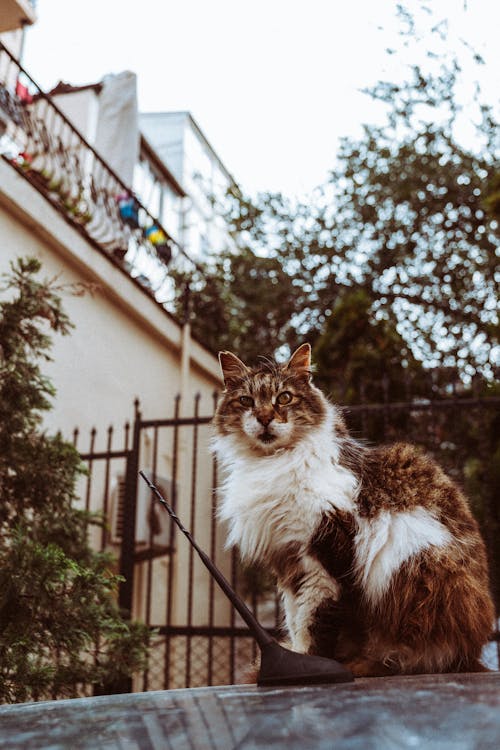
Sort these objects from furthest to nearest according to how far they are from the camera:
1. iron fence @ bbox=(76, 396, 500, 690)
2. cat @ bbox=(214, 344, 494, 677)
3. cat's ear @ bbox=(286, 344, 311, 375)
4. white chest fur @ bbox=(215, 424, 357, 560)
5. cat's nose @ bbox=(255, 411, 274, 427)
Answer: iron fence @ bbox=(76, 396, 500, 690) < cat's ear @ bbox=(286, 344, 311, 375) < cat's nose @ bbox=(255, 411, 274, 427) < white chest fur @ bbox=(215, 424, 357, 560) < cat @ bbox=(214, 344, 494, 677)

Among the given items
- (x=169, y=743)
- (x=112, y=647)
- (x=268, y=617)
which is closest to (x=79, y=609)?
(x=112, y=647)

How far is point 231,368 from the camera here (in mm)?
2797

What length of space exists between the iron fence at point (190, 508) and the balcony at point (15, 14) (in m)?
4.00

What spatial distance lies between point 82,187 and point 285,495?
5.65 meters

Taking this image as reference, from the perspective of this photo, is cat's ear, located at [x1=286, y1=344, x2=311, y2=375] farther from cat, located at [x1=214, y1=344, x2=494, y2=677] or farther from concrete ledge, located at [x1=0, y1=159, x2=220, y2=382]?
concrete ledge, located at [x1=0, y1=159, x2=220, y2=382]

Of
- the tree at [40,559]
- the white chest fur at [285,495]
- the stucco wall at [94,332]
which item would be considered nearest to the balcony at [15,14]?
the stucco wall at [94,332]

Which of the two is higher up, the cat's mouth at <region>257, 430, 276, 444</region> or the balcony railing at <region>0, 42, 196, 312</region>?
the balcony railing at <region>0, 42, 196, 312</region>

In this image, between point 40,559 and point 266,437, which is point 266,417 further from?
point 40,559

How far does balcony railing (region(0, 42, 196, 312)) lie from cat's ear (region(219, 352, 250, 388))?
3722 millimetres

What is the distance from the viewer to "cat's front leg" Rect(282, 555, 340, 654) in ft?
6.99

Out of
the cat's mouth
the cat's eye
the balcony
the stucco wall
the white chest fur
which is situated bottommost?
the white chest fur

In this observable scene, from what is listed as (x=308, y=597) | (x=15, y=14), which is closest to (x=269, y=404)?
(x=308, y=597)

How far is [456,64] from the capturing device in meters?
5.43

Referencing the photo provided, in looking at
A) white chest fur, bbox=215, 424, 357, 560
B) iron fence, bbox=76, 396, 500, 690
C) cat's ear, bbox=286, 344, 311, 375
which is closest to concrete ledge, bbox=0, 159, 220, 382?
iron fence, bbox=76, 396, 500, 690
